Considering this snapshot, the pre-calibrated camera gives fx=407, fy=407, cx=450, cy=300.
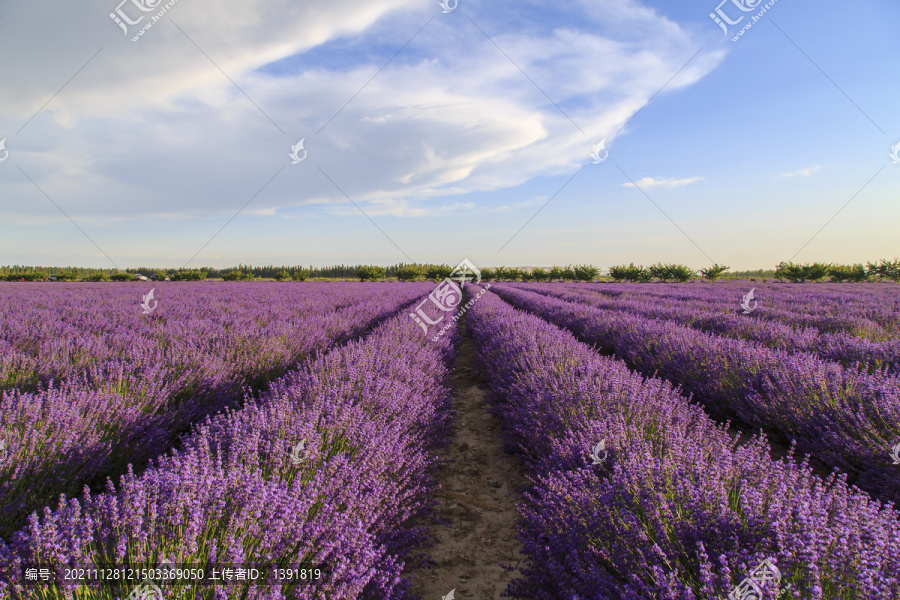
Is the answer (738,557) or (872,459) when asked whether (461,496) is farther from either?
(872,459)

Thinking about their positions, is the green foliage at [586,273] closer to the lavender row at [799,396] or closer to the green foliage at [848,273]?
the green foliage at [848,273]

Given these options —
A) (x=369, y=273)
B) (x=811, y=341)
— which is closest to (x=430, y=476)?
(x=811, y=341)

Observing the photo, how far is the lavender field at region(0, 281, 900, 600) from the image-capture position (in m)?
1.16

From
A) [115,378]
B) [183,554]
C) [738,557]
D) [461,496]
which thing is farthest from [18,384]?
[738,557]

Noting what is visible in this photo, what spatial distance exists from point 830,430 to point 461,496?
243 cm

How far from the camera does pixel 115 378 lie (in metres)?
2.90

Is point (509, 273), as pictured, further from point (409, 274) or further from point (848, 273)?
point (848, 273)

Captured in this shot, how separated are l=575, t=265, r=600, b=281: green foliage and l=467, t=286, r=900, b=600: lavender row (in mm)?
47272

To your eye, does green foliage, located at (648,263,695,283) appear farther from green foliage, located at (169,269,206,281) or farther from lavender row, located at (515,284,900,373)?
green foliage, located at (169,269,206,281)

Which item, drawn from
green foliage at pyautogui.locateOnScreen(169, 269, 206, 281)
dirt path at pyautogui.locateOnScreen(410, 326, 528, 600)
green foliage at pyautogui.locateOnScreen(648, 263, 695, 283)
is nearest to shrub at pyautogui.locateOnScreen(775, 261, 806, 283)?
green foliage at pyautogui.locateOnScreen(648, 263, 695, 283)

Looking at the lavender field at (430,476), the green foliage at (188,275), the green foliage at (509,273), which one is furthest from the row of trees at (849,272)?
the green foliage at (188,275)

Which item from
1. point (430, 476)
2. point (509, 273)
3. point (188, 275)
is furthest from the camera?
point (509, 273)

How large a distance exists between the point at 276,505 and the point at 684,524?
55.2 inches

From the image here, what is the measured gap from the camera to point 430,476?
258 cm
